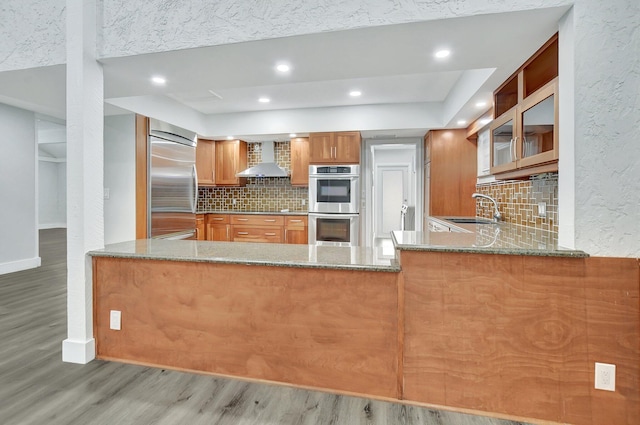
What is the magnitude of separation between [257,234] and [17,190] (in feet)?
10.7

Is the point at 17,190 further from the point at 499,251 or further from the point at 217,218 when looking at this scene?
the point at 499,251

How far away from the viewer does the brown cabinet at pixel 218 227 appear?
17.6 feet

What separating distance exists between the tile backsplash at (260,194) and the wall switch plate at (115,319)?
3.69 m

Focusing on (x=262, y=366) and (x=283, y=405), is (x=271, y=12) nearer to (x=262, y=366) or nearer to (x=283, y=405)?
(x=262, y=366)

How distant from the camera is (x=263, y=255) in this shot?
195 cm

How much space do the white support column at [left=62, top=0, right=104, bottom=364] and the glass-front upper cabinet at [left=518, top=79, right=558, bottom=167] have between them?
9.30ft

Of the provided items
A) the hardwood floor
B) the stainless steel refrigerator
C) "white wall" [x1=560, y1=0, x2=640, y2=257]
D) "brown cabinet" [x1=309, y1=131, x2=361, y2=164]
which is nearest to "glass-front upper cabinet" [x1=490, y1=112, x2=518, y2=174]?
"white wall" [x1=560, y1=0, x2=640, y2=257]

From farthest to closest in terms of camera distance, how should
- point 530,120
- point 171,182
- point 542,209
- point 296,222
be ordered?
point 296,222, point 171,182, point 542,209, point 530,120

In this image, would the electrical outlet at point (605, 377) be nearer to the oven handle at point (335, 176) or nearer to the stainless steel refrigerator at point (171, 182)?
the oven handle at point (335, 176)

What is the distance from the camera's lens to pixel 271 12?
181 cm

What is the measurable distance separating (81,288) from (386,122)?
392 centimetres

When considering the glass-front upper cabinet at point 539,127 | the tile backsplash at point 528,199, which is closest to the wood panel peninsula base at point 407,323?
the glass-front upper cabinet at point 539,127

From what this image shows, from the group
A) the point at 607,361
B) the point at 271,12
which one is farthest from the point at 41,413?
the point at 607,361

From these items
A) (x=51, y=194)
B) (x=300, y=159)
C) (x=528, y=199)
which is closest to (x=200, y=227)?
(x=300, y=159)
